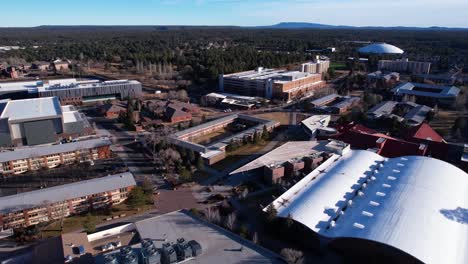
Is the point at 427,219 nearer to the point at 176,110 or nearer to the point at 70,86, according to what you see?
the point at 176,110

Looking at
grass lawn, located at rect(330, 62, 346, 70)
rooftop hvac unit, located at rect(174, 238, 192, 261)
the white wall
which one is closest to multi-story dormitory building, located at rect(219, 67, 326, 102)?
grass lawn, located at rect(330, 62, 346, 70)

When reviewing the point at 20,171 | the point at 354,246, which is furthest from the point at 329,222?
the point at 20,171

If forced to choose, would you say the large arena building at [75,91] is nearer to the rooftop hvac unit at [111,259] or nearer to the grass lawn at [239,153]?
the grass lawn at [239,153]

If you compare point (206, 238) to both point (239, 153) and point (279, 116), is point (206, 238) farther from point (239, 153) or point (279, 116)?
point (279, 116)

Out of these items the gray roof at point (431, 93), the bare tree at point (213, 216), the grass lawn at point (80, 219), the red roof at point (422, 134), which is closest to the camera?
the bare tree at point (213, 216)

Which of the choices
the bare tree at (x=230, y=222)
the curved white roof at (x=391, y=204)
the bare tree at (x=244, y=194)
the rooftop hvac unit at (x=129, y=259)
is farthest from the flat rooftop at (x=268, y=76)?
the rooftop hvac unit at (x=129, y=259)

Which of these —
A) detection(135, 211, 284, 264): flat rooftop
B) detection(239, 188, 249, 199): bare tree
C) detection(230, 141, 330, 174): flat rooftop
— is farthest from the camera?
detection(230, 141, 330, 174): flat rooftop

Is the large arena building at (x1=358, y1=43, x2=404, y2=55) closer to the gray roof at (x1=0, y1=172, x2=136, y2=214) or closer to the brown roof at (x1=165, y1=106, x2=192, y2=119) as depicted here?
the brown roof at (x1=165, y1=106, x2=192, y2=119)
